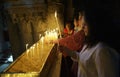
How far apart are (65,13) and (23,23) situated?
4.78ft

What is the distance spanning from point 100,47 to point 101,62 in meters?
0.12

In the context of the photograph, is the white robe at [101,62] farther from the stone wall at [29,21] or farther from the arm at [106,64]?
the stone wall at [29,21]

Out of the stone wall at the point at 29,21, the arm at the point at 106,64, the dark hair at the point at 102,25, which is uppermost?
the dark hair at the point at 102,25

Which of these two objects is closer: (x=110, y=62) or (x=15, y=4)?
(x=110, y=62)

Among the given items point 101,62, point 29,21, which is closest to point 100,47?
point 101,62

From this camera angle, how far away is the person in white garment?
5.90ft

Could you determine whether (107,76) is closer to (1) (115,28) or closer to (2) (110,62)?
(2) (110,62)

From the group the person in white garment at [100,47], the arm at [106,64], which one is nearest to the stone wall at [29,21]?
the person in white garment at [100,47]

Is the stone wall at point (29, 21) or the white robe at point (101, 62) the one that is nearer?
the white robe at point (101, 62)

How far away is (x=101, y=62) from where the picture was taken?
1.81 metres

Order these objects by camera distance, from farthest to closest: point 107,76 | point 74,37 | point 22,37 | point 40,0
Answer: point 22,37 → point 40,0 → point 74,37 → point 107,76

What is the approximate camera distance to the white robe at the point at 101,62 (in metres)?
1.79

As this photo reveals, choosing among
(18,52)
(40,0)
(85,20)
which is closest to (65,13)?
(40,0)

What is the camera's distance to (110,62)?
179 centimetres
